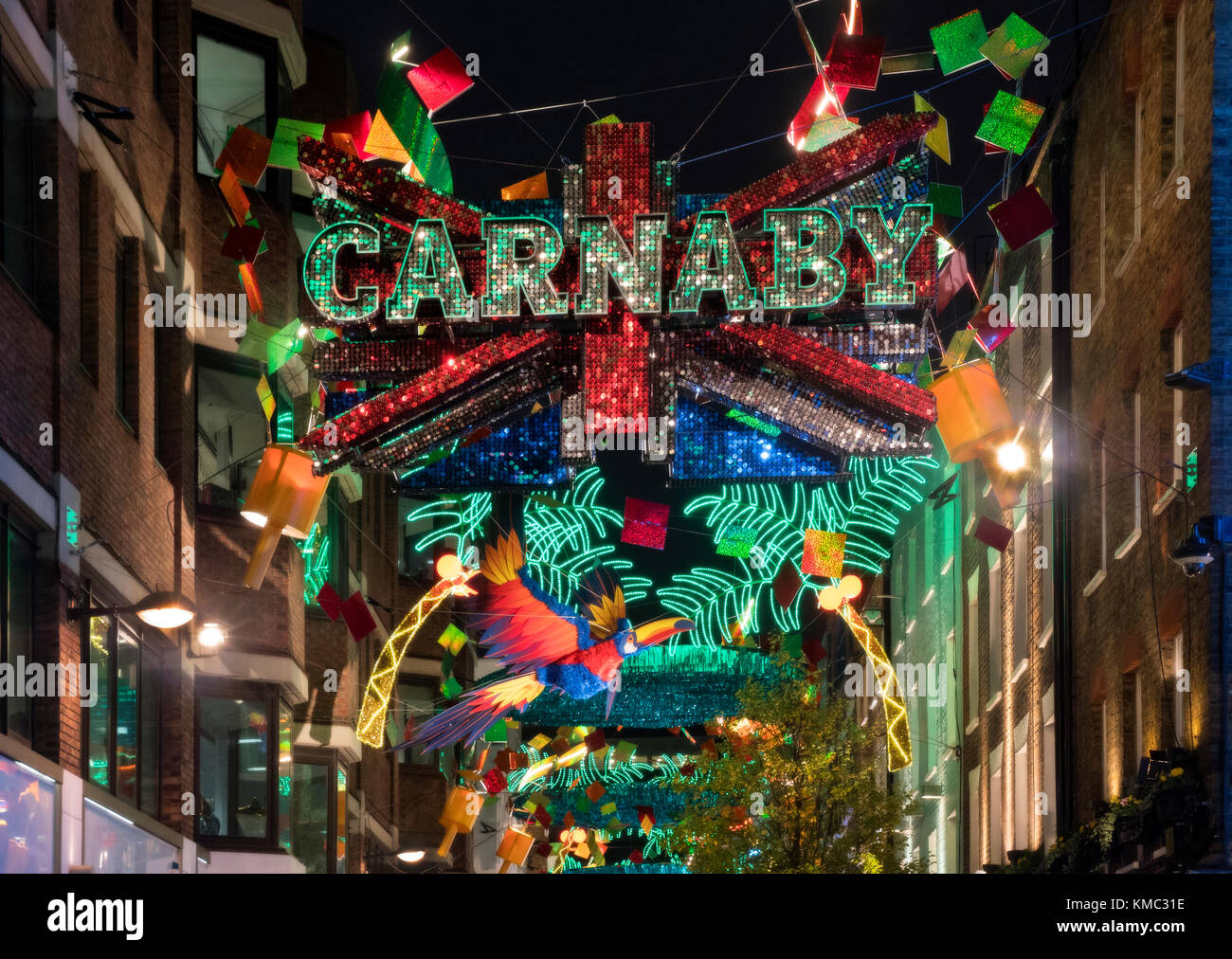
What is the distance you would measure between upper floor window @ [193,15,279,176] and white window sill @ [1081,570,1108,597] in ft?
37.7

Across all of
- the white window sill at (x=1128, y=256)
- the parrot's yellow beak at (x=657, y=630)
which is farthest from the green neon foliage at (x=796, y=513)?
the white window sill at (x=1128, y=256)

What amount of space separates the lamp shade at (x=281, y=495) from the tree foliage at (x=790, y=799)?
46.8ft

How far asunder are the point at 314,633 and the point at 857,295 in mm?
13916

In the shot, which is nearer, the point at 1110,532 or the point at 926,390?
the point at 926,390

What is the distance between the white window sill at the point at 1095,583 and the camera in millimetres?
22441

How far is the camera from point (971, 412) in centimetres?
1694

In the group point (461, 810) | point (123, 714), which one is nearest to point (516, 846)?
point (461, 810)

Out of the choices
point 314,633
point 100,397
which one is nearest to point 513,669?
point 314,633

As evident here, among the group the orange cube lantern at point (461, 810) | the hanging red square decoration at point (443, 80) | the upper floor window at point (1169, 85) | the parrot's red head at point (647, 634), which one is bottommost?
the orange cube lantern at point (461, 810)

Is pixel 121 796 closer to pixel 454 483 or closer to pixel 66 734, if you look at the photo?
pixel 66 734

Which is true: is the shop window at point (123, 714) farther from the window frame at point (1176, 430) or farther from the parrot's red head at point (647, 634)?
the window frame at point (1176, 430)

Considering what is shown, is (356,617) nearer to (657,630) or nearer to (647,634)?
(647,634)
